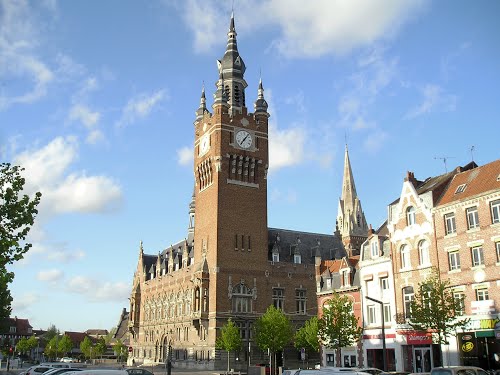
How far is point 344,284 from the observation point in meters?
51.1

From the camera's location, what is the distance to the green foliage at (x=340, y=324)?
4569cm

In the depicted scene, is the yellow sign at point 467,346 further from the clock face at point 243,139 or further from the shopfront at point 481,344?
the clock face at point 243,139

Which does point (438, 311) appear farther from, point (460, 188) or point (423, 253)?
point (460, 188)

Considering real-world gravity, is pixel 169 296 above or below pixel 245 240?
below

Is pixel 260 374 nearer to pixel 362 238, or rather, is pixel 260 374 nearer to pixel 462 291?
pixel 462 291

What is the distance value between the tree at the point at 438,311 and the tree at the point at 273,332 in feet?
80.4

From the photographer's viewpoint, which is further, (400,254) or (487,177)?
(400,254)

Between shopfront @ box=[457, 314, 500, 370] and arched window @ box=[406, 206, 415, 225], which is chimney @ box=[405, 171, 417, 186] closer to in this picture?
arched window @ box=[406, 206, 415, 225]

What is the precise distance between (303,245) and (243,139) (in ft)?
60.1

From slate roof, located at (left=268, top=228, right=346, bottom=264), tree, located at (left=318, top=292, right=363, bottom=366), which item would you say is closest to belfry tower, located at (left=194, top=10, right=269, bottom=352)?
slate roof, located at (left=268, top=228, right=346, bottom=264)

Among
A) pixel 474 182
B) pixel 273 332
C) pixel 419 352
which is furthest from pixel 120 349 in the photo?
pixel 474 182

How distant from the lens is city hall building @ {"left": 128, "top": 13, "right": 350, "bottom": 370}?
69000 mm

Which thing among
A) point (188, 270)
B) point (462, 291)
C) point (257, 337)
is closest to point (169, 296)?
point (188, 270)

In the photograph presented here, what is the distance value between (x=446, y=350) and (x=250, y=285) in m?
35.5
